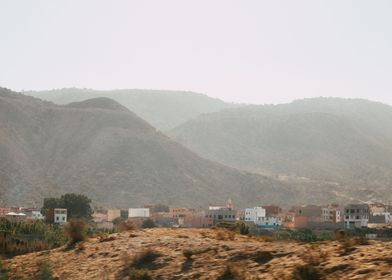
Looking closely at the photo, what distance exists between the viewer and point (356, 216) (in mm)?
109125

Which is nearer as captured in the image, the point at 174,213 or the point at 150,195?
the point at 174,213

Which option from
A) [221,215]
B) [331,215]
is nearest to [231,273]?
[221,215]

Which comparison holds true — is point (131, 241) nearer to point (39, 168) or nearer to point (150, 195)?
point (150, 195)

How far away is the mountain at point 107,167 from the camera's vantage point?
142 meters

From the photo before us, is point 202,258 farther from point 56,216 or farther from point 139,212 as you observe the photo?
point 139,212

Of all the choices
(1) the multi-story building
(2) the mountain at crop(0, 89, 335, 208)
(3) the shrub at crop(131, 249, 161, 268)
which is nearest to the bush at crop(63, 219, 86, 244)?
(3) the shrub at crop(131, 249, 161, 268)

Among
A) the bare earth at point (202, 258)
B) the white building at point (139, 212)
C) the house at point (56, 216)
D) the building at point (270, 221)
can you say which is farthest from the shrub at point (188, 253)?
A: the white building at point (139, 212)

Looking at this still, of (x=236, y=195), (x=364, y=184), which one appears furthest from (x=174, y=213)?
(x=364, y=184)

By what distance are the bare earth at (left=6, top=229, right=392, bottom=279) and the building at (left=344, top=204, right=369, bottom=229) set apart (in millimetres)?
88503

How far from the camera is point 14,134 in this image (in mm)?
163000

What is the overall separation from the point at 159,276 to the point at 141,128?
537ft

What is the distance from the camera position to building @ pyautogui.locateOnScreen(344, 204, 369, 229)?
107938 millimetres

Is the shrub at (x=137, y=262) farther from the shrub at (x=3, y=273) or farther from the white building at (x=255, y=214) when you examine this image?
the white building at (x=255, y=214)

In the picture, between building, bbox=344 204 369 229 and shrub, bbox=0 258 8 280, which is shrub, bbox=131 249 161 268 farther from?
building, bbox=344 204 369 229
